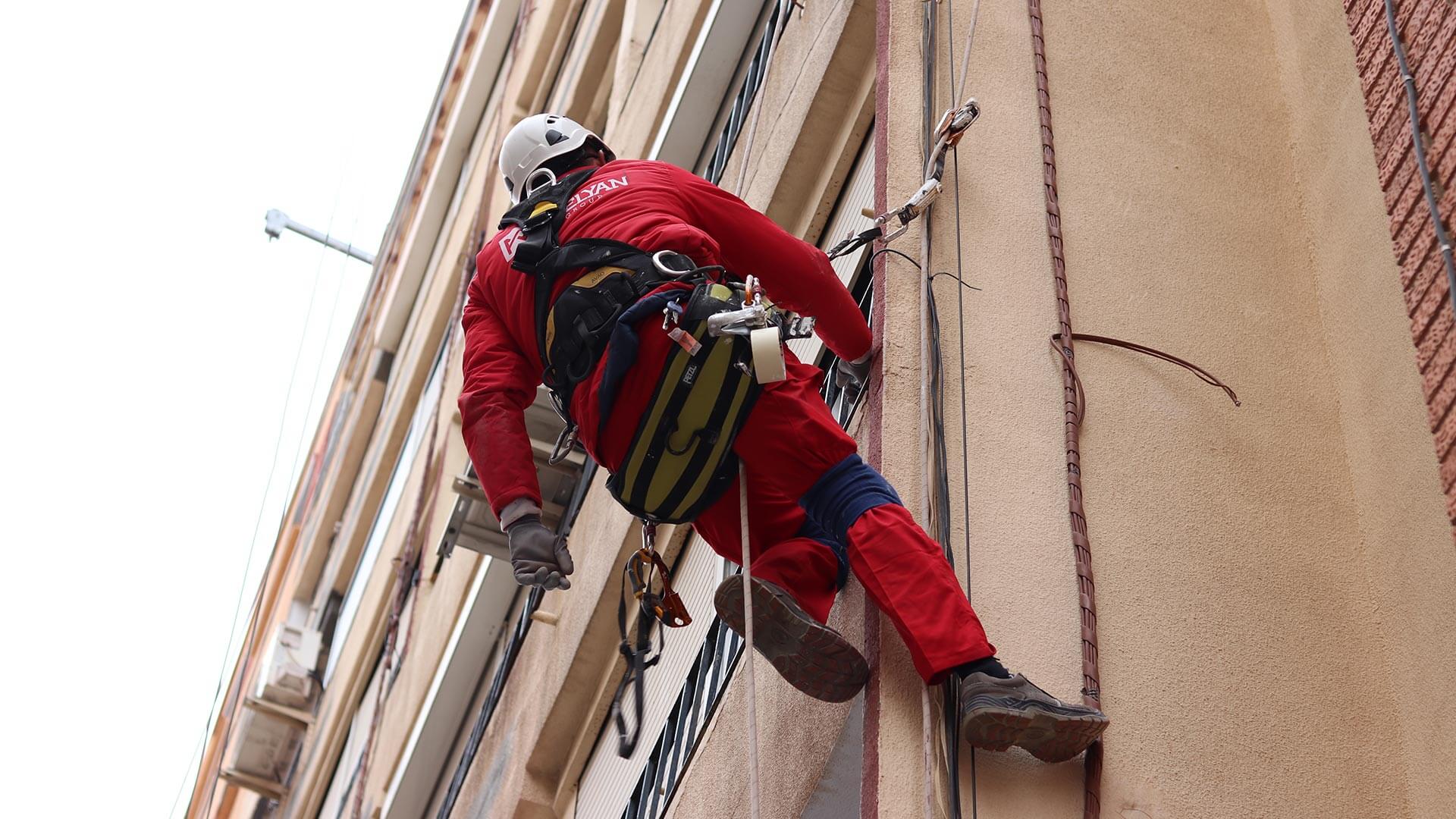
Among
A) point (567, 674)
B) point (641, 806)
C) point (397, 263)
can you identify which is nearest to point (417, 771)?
point (567, 674)

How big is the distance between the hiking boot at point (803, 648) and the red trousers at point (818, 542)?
0.50 feet

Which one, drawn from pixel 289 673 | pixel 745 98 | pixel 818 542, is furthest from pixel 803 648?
pixel 289 673

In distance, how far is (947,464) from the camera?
14.4 feet

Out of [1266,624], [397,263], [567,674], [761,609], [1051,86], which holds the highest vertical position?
[397,263]

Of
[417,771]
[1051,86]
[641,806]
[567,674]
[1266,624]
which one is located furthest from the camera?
[417,771]

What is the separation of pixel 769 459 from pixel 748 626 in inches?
19.7

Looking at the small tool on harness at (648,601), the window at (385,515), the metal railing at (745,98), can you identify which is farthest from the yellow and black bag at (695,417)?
the window at (385,515)

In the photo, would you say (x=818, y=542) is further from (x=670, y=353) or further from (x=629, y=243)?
(x=629, y=243)

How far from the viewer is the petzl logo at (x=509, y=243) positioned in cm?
485

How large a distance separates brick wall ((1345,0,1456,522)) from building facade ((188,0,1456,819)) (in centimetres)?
1

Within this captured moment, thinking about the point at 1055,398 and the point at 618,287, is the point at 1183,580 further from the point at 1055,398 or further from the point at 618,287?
the point at 618,287

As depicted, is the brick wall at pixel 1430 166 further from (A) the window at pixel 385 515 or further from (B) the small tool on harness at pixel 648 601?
(A) the window at pixel 385 515

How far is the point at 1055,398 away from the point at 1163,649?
770mm

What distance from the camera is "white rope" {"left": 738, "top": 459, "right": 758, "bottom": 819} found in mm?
3724
